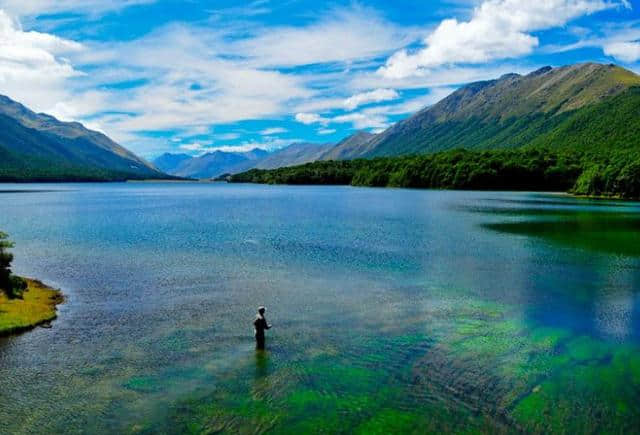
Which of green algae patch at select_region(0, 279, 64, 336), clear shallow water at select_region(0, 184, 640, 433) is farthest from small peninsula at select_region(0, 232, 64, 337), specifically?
clear shallow water at select_region(0, 184, 640, 433)

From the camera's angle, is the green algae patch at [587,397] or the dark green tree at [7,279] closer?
the green algae patch at [587,397]

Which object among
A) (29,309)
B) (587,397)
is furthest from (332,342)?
(29,309)

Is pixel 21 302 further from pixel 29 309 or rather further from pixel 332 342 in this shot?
pixel 332 342

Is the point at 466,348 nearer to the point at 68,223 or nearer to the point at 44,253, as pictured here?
the point at 44,253

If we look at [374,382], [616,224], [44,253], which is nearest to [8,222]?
[44,253]

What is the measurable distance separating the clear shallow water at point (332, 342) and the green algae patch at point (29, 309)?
3.52 ft

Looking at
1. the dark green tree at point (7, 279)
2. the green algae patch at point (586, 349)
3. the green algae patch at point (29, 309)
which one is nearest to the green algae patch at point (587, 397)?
the green algae patch at point (586, 349)

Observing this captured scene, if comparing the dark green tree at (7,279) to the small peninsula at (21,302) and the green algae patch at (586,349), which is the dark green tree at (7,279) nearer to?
the small peninsula at (21,302)

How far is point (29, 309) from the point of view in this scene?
29.8 metres

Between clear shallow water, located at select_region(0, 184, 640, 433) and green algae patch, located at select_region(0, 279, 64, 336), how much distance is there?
1074 millimetres

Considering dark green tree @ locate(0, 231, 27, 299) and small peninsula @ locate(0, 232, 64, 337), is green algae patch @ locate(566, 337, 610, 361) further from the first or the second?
dark green tree @ locate(0, 231, 27, 299)

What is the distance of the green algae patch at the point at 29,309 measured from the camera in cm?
2681

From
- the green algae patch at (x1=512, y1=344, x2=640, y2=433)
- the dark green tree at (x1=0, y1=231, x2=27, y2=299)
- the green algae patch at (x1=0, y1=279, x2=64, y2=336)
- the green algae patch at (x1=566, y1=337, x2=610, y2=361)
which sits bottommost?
the green algae patch at (x1=512, y1=344, x2=640, y2=433)

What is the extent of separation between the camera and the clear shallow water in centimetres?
1798
